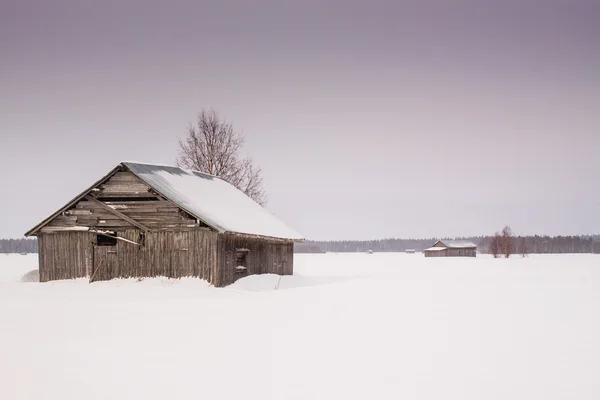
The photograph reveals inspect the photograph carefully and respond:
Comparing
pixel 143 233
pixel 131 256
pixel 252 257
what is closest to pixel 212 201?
pixel 252 257

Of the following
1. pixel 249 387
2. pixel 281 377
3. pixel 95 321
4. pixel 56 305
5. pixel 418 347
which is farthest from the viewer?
pixel 56 305

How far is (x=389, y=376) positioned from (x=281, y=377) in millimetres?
1743

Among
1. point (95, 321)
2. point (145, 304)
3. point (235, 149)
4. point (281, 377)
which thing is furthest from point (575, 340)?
point (235, 149)

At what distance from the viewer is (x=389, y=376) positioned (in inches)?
333

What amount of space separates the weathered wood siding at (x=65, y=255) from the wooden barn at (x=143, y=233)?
5 cm

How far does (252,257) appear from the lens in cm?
2794

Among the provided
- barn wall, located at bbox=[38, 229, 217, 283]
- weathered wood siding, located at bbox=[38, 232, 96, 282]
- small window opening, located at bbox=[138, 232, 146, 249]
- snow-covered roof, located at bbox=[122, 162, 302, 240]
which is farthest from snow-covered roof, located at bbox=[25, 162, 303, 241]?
small window opening, located at bbox=[138, 232, 146, 249]

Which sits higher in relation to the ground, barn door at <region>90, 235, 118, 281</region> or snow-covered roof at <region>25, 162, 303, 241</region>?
snow-covered roof at <region>25, 162, 303, 241</region>

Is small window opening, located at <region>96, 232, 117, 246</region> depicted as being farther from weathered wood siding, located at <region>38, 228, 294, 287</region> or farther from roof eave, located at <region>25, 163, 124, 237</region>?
roof eave, located at <region>25, 163, 124, 237</region>

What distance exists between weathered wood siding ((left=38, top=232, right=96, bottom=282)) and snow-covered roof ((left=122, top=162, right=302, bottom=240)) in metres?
4.29

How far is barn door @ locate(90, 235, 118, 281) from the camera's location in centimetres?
2475

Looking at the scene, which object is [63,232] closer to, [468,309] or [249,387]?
[468,309]

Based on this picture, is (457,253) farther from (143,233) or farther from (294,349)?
(294,349)

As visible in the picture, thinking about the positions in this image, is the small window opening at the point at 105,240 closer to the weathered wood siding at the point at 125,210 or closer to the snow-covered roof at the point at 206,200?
the weathered wood siding at the point at 125,210
